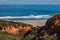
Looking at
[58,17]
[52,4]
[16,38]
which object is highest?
[58,17]

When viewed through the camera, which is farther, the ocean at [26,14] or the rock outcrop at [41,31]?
the ocean at [26,14]

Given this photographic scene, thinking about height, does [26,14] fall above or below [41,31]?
below

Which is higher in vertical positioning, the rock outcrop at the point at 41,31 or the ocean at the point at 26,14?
the rock outcrop at the point at 41,31

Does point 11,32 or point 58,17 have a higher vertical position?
point 58,17

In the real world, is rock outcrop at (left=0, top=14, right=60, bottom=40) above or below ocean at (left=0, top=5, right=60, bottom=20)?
above

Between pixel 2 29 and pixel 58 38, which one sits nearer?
pixel 58 38

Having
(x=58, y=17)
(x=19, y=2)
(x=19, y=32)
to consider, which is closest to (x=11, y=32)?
(x=19, y=32)

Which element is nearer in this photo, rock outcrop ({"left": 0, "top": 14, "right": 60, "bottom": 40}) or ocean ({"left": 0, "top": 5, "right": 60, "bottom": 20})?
rock outcrop ({"left": 0, "top": 14, "right": 60, "bottom": 40})

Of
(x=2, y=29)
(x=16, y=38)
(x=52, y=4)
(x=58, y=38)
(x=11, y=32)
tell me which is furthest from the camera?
(x=52, y=4)

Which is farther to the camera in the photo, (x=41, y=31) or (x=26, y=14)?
(x=26, y=14)

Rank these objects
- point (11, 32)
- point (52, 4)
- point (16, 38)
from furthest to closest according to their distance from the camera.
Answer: point (52, 4)
point (11, 32)
point (16, 38)

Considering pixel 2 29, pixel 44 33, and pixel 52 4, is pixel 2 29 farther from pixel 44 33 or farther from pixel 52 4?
pixel 52 4
